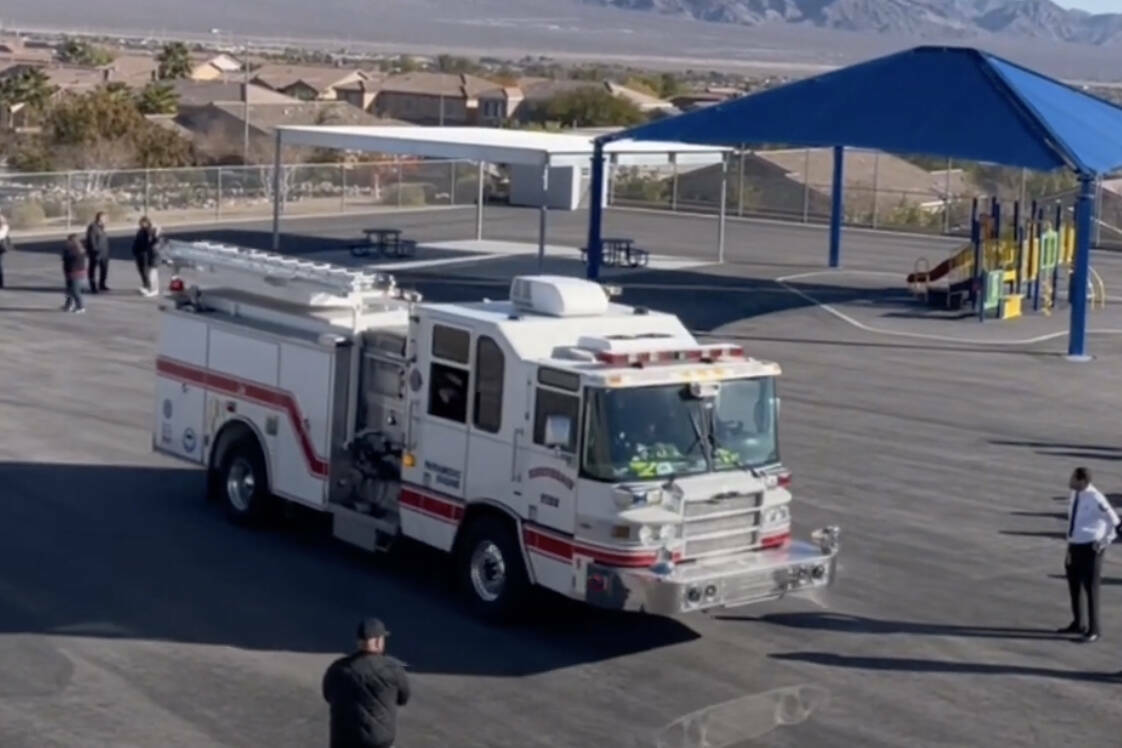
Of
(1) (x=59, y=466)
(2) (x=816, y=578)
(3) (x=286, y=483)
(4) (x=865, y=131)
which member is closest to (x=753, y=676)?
(2) (x=816, y=578)

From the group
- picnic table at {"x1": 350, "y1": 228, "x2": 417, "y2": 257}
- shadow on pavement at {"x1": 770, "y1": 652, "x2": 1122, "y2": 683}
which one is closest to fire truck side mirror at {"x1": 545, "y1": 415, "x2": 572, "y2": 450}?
shadow on pavement at {"x1": 770, "y1": 652, "x2": 1122, "y2": 683}

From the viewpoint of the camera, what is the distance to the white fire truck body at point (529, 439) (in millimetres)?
15000

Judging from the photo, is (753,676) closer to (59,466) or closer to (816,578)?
(816,578)

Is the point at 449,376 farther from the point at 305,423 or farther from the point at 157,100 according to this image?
the point at 157,100

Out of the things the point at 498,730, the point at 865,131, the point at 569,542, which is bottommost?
the point at 498,730

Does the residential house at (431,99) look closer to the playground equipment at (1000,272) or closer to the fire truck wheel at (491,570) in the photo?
the playground equipment at (1000,272)

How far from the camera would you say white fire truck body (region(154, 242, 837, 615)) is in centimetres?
1500

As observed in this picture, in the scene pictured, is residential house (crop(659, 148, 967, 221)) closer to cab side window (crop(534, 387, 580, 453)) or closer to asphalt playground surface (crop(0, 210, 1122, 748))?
asphalt playground surface (crop(0, 210, 1122, 748))

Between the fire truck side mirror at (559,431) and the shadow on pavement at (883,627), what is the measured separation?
2417 mm

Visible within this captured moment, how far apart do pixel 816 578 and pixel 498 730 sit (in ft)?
10.7

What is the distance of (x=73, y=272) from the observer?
111 feet

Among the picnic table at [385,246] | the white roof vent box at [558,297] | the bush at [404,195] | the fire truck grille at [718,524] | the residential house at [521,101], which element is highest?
the residential house at [521,101]

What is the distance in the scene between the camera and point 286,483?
1831 cm

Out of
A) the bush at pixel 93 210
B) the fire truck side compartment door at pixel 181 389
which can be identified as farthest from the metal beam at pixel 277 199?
the fire truck side compartment door at pixel 181 389
